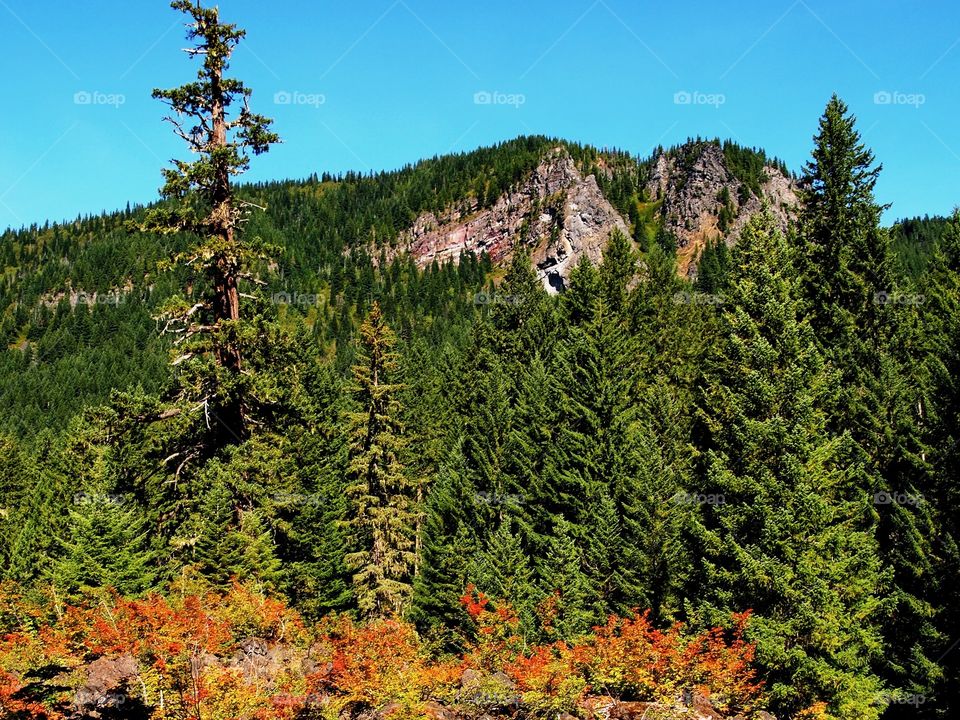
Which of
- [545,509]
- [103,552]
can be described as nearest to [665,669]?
[545,509]

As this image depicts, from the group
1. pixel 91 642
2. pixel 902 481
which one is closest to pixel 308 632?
pixel 91 642

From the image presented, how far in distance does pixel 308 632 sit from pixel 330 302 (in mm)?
152892

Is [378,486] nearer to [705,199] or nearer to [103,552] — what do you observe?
[103,552]

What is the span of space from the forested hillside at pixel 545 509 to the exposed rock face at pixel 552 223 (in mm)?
121572

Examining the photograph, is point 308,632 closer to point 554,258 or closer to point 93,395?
point 93,395

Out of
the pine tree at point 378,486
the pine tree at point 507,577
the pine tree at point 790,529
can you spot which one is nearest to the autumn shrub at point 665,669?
the pine tree at point 790,529

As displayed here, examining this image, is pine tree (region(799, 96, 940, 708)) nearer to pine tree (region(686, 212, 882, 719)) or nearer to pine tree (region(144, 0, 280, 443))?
pine tree (region(686, 212, 882, 719))

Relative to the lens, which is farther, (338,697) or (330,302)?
(330,302)

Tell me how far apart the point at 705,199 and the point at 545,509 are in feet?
520

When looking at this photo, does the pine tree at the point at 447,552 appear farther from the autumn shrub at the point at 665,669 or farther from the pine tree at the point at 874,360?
the pine tree at the point at 874,360

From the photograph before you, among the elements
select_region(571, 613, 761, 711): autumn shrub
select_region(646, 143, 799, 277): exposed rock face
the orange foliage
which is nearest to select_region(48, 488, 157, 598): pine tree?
the orange foliage

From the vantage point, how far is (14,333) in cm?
17725

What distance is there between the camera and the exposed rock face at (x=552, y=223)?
166375 millimetres

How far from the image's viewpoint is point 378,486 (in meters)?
31.1
